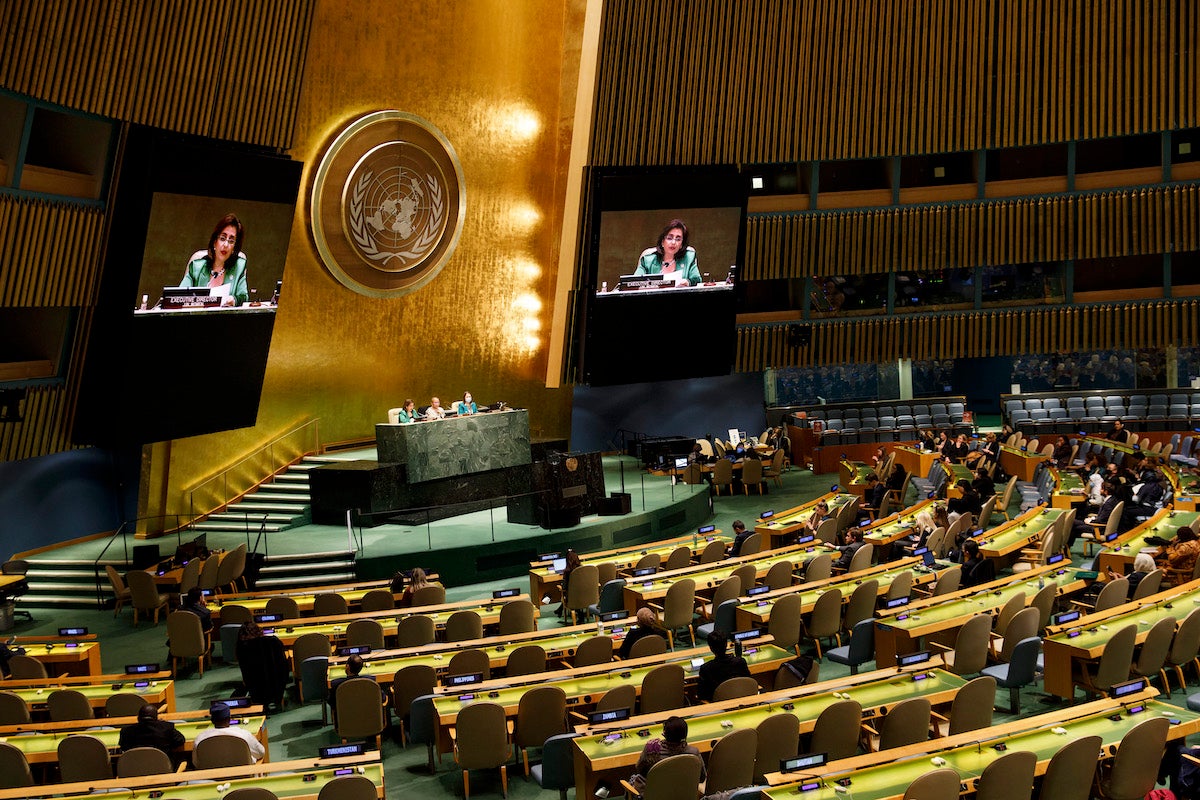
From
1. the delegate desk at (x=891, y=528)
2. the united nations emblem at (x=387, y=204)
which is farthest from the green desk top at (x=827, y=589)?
the united nations emblem at (x=387, y=204)

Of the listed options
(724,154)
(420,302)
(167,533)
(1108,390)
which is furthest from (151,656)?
(1108,390)

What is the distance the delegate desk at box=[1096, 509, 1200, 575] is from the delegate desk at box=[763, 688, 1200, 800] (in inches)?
186

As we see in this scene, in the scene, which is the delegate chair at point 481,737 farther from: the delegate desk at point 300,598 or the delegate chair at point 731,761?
the delegate desk at point 300,598

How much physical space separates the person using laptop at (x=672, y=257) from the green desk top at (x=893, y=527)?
21.9 feet

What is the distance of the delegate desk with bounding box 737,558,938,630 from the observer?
11.0 metres

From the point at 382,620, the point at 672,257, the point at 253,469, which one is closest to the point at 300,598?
the point at 382,620

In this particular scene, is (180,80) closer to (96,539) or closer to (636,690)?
(96,539)

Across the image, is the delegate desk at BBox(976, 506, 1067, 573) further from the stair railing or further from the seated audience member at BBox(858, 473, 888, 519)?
the stair railing

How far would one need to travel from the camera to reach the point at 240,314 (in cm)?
1694

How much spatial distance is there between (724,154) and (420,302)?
21.2ft

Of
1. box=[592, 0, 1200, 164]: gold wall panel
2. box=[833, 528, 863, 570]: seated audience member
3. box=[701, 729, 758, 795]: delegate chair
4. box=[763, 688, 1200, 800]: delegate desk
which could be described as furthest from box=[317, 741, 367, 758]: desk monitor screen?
box=[592, 0, 1200, 164]: gold wall panel

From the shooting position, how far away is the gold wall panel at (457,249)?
19.6 m

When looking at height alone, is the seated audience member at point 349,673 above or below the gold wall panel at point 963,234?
below

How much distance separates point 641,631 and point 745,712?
7.60ft
